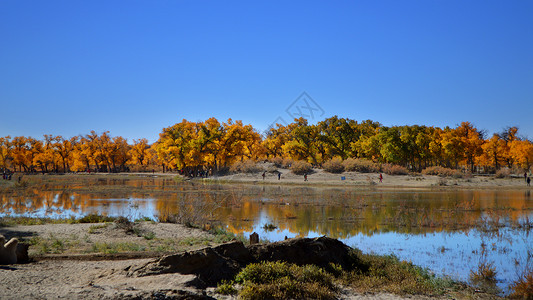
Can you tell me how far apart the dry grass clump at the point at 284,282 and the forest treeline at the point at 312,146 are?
6470 cm

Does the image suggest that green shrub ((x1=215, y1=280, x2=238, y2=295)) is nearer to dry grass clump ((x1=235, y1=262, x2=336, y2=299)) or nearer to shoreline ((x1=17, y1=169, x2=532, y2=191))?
dry grass clump ((x1=235, y1=262, x2=336, y2=299))

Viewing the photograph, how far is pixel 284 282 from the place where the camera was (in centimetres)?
858

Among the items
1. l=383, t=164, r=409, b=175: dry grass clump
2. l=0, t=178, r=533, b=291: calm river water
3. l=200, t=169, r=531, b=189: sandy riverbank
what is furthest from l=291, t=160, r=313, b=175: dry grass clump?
l=0, t=178, r=533, b=291: calm river water

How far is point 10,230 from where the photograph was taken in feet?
51.2

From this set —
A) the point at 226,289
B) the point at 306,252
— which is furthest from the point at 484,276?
the point at 226,289

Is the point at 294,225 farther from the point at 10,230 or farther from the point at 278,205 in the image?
the point at 10,230

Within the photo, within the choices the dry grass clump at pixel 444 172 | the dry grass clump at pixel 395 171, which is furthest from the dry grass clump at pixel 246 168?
the dry grass clump at pixel 444 172

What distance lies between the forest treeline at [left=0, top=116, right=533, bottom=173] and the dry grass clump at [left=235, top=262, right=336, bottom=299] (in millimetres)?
64705

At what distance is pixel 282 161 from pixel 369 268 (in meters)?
66.7

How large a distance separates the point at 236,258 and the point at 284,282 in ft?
5.24

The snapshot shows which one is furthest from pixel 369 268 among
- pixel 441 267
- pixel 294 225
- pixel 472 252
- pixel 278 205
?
pixel 278 205

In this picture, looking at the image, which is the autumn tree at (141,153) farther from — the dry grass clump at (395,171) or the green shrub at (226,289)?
the green shrub at (226,289)

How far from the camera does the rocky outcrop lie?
8.59 meters

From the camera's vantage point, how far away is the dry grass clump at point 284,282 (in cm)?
820
